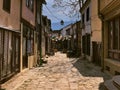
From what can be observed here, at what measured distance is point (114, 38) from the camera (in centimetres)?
1504

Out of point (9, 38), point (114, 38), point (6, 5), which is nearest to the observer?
point (6, 5)

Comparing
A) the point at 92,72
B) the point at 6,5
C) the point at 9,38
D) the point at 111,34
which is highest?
the point at 6,5

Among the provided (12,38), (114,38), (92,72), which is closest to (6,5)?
(12,38)

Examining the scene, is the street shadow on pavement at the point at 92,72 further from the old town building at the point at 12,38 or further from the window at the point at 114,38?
the old town building at the point at 12,38

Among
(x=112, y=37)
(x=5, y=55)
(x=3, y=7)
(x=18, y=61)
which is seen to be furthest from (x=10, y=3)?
(x=112, y=37)

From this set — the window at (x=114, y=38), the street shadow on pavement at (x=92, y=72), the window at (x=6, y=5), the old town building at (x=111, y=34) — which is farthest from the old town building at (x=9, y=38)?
the window at (x=114, y=38)

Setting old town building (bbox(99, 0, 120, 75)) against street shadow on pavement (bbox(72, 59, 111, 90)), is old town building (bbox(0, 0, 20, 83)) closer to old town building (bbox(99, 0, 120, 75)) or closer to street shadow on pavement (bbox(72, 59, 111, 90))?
street shadow on pavement (bbox(72, 59, 111, 90))

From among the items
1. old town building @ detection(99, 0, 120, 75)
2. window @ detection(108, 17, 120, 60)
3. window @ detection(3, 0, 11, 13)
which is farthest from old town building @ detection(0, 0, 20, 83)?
window @ detection(108, 17, 120, 60)

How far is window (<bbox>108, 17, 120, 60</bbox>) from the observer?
14172 mm

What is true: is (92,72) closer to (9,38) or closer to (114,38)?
(114,38)

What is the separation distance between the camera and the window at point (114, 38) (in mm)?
14172

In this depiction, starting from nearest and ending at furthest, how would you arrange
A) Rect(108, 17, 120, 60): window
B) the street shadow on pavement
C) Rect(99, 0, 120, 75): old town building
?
Rect(99, 0, 120, 75): old town building, the street shadow on pavement, Rect(108, 17, 120, 60): window

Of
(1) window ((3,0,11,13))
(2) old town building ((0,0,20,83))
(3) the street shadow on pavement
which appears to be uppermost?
(1) window ((3,0,11,13))

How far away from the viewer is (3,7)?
37.5 ft
